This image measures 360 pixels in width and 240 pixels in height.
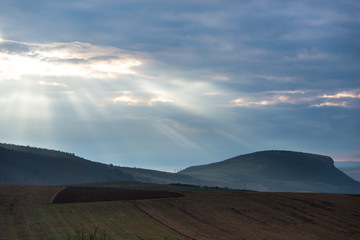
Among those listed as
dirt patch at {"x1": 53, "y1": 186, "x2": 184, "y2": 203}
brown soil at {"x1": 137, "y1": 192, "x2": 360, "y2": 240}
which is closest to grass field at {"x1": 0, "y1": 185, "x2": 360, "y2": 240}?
brown soil at {"x1": 137, "y1": 192, "x2": 360, "y2": 240}

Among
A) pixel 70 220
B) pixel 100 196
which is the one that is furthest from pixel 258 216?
pixel 100 196

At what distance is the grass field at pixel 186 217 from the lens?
2226 inches

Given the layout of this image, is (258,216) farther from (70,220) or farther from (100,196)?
(100,196)

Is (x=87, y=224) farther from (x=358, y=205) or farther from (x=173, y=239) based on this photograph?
(x=358, y=205)

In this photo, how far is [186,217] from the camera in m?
69.5

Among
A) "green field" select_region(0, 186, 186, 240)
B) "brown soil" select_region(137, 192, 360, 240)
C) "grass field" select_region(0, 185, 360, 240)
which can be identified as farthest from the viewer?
"brown soil" select_region(137, 192, 360, 240)

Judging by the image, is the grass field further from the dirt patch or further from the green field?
the dirt patch

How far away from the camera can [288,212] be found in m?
78.5

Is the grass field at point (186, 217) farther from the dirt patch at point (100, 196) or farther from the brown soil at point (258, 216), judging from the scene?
the dirt patch at point (100, 196)

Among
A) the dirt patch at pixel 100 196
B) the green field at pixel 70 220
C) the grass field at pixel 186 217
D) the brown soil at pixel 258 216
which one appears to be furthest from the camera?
the dirt patch at pixel 100 196

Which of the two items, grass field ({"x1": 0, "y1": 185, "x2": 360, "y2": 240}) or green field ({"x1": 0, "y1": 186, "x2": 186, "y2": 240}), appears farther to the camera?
grass field ({"x1": 0, "y1": 185, "x2": 360, "y2": 240})

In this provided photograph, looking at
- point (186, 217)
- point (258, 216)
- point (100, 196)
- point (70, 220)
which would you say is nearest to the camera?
point (70, 220)

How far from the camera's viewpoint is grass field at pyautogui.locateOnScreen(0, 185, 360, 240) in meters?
56.5

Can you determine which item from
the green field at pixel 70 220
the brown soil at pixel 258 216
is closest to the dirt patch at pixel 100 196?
the green field at pixel 70 220
